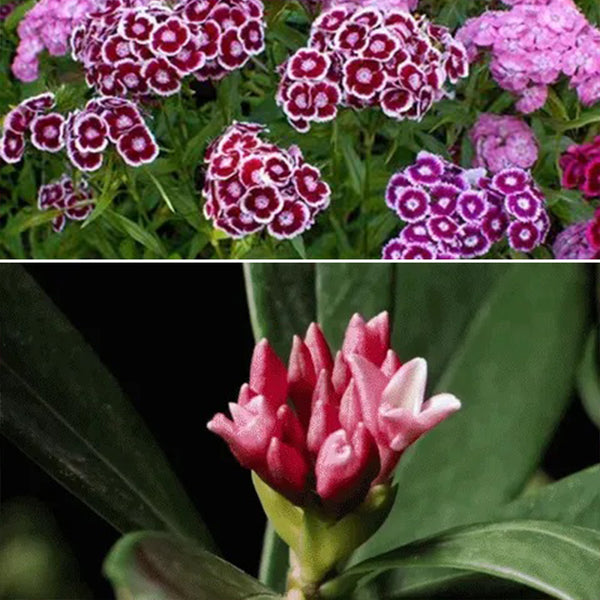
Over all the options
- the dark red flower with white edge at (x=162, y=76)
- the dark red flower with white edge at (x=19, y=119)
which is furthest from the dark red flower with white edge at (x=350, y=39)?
the dark red flower with white edge at (x=19, y=119)

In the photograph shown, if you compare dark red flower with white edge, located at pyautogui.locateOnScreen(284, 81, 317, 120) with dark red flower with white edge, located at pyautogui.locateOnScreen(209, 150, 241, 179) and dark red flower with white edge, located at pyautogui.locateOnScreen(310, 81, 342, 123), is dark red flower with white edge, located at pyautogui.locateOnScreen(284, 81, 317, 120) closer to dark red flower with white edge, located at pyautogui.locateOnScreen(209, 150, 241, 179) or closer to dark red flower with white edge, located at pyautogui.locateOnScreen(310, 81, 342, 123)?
dark red flower with white edge, located at pyautogui.locateOnScreen(310, 81, 342, 123)

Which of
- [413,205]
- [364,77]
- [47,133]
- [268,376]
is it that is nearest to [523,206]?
[413,205]

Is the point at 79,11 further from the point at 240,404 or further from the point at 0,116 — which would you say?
the point at 240,404

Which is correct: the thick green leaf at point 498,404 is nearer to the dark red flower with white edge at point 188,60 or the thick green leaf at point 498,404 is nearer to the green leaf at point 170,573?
the green leaf at point 170,573

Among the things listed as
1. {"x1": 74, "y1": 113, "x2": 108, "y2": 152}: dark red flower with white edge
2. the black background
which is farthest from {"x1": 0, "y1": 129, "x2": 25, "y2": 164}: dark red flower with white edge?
the black background

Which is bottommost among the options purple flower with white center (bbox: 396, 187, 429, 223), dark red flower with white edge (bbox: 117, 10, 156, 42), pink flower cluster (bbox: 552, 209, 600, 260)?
pink flower cluster (bbox: 552, 209, 600, 260)
